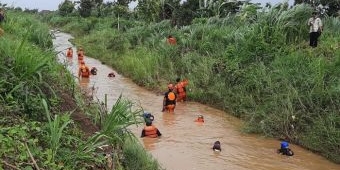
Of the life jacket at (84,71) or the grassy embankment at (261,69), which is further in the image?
the life jacket at (84,71)

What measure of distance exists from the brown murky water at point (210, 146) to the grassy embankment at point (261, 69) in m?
0.39

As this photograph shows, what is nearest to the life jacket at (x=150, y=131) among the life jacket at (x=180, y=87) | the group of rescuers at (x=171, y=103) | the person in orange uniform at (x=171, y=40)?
the group of rescuers at (x=171, y=103)

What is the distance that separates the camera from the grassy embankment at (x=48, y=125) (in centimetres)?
439

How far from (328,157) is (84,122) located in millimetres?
5524

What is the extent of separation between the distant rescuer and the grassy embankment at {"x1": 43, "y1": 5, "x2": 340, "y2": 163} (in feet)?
0.91

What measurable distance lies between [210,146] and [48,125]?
5.63m

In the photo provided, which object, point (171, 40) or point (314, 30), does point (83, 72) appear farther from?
point (314, 30)

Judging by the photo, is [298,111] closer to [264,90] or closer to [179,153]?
[264,90]

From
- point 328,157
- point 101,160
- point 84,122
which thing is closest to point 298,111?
point 328,157

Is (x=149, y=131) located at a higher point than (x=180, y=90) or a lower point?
lower

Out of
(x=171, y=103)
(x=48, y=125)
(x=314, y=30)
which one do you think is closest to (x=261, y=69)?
(x=314, y=30)

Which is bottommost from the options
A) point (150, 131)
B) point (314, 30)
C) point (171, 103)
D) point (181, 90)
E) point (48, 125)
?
point (150, 131)

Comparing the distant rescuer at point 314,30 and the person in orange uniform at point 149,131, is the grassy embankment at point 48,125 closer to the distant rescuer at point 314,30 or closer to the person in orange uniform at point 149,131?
the person in orange uniform at point 149,131

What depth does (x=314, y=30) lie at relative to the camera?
41.5ft
